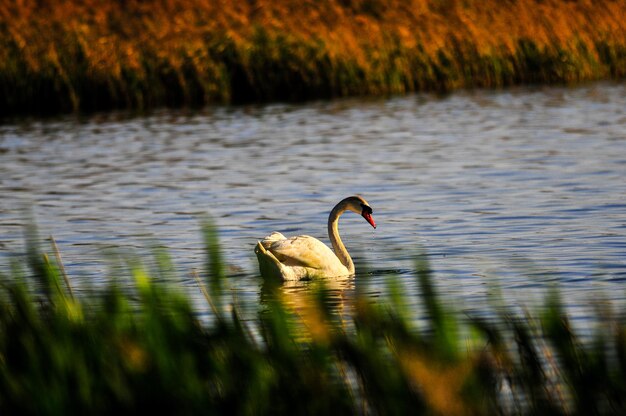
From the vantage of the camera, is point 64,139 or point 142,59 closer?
point 64,139

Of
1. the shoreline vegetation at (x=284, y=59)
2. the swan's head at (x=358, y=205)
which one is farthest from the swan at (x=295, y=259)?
the shoreline vegetation at (x=284, y=59)

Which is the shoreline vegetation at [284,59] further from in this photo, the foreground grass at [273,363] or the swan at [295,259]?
the foreground grass at [273,363]

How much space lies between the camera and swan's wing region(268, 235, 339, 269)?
9812 millimetres

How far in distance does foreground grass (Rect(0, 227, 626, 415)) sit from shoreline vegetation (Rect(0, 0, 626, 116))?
2001 centimetres

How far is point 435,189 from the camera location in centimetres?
1473

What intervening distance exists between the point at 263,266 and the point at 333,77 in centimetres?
1562

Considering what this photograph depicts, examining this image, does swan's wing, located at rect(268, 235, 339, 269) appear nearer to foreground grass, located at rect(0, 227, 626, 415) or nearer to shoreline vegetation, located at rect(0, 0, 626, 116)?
foreground grass, located at rect(0, 227, 626, 415)

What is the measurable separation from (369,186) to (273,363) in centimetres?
1069

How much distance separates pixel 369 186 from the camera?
1559 centimetres

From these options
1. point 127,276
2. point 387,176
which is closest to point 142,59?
point 387,176

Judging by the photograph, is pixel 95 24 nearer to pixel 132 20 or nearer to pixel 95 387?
pixel 132 20

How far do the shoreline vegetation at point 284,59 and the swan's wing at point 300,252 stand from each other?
50.1 feet

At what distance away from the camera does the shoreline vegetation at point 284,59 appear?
24.8 meters

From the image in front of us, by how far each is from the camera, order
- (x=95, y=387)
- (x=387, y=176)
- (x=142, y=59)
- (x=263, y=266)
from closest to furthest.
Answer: (x=95, y=387) → (x=263, y=266) → (x=387, y=176) → (x=142, y=59)
